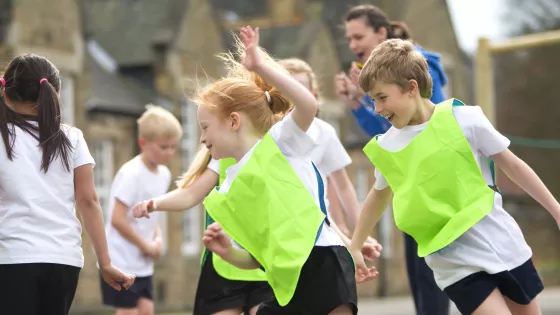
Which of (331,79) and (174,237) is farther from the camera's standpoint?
(331,79)

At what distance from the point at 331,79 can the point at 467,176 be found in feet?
91.4

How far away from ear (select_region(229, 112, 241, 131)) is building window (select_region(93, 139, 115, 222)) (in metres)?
18.8

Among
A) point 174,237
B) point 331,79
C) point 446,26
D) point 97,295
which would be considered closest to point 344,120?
point 331,79

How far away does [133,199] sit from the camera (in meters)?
7.67

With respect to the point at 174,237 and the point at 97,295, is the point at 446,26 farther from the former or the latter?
the point at 97,295

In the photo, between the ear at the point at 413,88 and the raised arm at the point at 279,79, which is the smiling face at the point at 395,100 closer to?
the ear at the point at 413,88

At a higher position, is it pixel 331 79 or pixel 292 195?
pixel 292 195

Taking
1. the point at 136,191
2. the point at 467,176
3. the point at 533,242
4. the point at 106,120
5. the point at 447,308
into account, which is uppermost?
the point at 467,176

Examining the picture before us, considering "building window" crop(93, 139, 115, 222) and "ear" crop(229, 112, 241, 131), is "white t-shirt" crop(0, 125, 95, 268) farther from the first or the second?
"building window" crop(93, 139, 115, 222)

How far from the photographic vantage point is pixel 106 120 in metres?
23.5

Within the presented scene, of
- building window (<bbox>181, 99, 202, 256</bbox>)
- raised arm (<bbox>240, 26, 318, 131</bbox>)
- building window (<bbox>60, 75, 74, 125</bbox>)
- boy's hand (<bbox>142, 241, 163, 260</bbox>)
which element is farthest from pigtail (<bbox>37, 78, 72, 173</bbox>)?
building window (<bbox>181, 99, 202, 256</bbox>)

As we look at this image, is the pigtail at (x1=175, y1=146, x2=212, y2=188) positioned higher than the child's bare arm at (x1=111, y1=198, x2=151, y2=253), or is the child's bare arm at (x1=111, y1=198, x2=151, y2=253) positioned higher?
the pigtail at (x1=175, y1=146, x2=212, y2=188)

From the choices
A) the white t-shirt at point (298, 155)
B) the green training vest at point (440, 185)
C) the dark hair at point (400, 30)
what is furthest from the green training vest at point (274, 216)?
the dark hair at point (400, 30)

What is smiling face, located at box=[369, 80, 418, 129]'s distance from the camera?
16.7 feet
